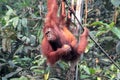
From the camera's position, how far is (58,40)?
3.71 m

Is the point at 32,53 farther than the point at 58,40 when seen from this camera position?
Yes

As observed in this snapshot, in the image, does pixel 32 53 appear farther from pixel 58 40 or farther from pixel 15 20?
pixel 58 40

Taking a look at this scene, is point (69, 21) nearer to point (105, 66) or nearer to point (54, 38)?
point (54, 38)

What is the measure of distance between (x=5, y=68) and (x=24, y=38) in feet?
1.67

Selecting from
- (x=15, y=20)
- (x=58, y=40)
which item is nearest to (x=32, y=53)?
(x=15, y=20)

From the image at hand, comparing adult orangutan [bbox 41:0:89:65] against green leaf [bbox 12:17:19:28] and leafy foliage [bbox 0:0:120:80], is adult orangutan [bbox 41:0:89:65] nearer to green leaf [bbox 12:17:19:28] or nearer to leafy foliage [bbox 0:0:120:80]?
leafy foliage [bbox 0:0:120:80]

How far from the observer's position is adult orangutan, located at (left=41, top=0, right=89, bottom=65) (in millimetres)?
3505

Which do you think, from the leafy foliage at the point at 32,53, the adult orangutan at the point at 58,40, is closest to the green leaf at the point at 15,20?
the leafy foliage at the point at 32,53

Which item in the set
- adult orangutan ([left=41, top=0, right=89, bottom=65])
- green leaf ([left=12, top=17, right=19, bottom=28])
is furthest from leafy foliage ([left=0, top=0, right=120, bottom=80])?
adult orangutan ([left=41, top=0, right=89, bottom=65])

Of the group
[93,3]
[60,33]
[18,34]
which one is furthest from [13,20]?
[93,3]

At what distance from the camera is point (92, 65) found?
4.31 m

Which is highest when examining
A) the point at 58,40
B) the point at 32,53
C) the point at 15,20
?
the point at 15,20

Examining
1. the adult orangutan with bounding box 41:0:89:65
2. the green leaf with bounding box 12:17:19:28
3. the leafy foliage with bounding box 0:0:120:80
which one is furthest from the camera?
the green leaf with bounding box 12:17:19:28

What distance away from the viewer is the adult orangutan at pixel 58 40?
351cm
